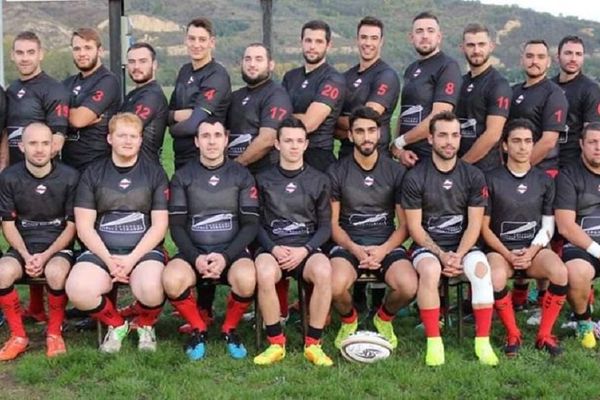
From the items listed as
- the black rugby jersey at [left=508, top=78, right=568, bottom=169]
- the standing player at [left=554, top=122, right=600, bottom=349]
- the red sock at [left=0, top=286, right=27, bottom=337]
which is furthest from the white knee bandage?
the red sock at [left=0, top=286, right=27, bottom=337]

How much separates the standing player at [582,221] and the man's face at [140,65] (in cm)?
324

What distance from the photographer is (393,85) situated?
266 inches

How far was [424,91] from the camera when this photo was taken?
675cm

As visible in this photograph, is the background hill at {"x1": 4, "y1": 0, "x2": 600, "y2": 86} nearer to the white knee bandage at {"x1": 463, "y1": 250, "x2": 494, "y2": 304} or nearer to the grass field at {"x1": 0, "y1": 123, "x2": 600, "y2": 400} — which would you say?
the grass field at {"x1": 0, "y1": 123, "x2": 600, "y2": 400}

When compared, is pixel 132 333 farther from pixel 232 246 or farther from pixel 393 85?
pixel 393 85

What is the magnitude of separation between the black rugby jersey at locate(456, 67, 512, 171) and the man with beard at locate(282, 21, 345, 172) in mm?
1014

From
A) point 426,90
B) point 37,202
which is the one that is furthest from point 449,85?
point 37,202

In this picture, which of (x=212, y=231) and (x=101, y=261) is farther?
(x=212, y=231)

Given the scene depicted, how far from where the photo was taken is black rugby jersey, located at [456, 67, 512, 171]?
6.60 metres

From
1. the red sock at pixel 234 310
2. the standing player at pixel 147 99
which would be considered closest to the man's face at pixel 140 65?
the standing player at pixel 147 99

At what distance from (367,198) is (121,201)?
1.80 meters

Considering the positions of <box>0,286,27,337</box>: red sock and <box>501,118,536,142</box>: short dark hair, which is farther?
<box>501,118,536,142</box>: short dark hair

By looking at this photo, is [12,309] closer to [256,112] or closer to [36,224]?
[36,224]

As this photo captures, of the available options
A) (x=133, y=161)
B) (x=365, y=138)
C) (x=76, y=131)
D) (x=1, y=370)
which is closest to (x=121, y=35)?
(x=76, y=131)
